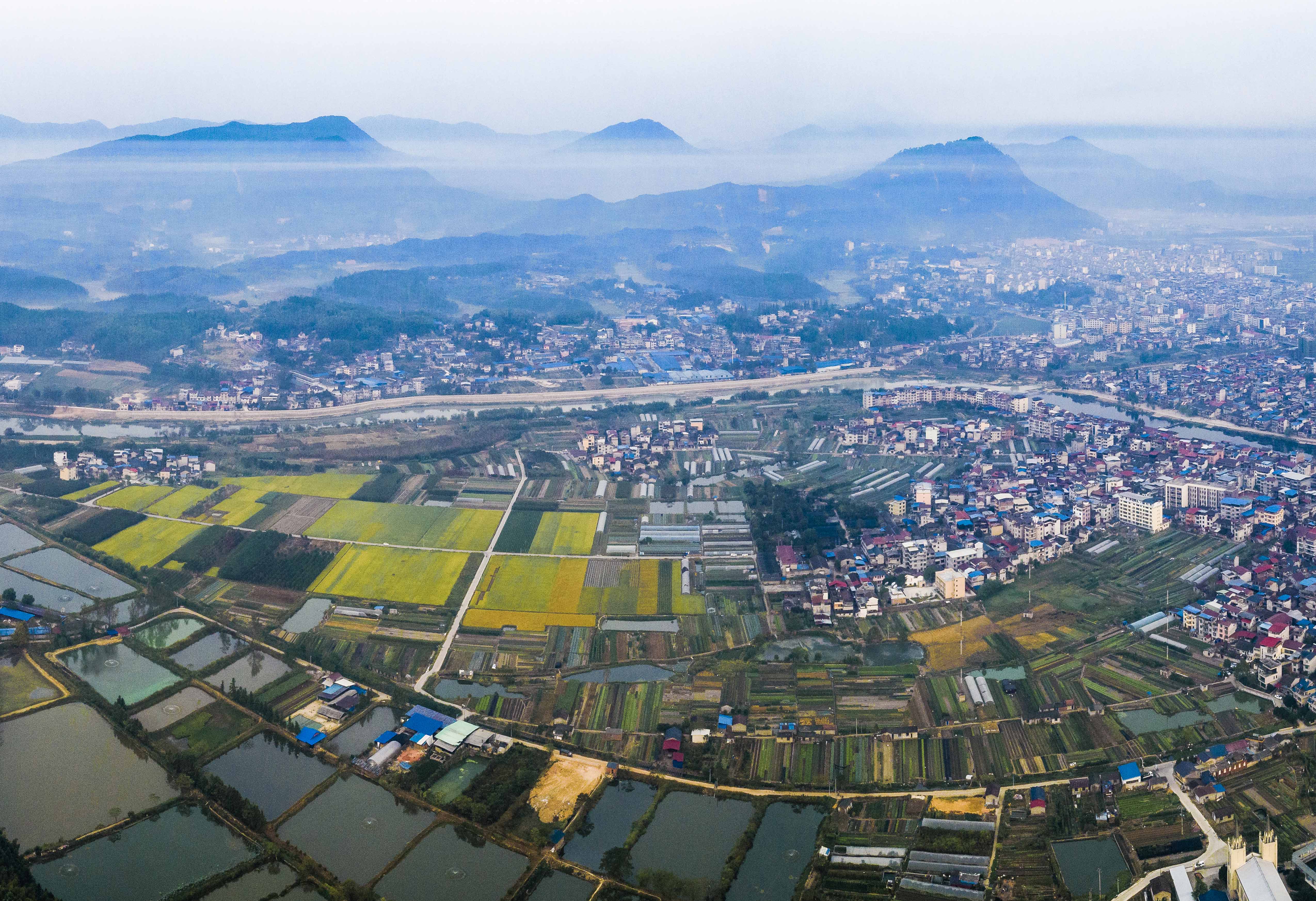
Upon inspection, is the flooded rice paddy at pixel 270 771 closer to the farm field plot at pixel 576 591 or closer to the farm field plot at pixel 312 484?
the farm field plot at pixel 576 591

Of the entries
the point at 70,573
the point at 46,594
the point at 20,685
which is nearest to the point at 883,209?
the point at 70,573

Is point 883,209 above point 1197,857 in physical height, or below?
above

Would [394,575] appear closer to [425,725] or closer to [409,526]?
[409,526]

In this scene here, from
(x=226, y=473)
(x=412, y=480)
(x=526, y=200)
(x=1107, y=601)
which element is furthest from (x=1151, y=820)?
(x=526, y=200)

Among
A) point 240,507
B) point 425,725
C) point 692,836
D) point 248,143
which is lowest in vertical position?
point 692,836

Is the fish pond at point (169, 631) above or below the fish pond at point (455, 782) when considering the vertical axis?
below

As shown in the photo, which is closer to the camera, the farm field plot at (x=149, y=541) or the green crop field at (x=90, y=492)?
the farm field plot at (x=149, y=541)

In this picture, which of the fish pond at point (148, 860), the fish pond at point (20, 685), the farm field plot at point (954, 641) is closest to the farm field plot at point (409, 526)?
the fish pond at point (20, 685)

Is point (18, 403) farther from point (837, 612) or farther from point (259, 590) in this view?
point (837, 612)
